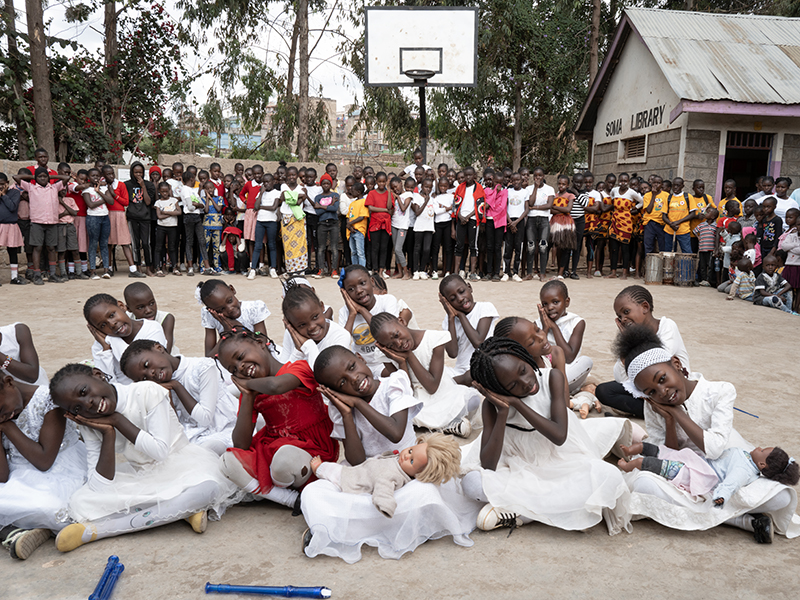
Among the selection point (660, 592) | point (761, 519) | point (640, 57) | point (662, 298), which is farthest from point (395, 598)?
point (640, 57)

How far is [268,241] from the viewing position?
959cm

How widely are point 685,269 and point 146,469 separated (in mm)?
8403

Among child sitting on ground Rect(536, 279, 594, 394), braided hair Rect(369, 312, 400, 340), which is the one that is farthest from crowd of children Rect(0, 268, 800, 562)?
child sitting on ground Rect(536, 279, 594, 394)

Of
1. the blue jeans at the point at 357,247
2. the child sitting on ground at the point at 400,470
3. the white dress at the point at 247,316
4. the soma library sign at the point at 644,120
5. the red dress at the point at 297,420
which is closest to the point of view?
the child sitting on ground at the point at 400,470

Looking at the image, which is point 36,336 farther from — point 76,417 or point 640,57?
point 640,57

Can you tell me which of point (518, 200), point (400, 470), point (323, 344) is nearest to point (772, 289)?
point (518, 200)

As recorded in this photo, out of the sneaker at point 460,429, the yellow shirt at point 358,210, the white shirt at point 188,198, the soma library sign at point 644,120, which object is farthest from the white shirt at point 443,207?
the sneaker at point 460,429

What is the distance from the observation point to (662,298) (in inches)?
313

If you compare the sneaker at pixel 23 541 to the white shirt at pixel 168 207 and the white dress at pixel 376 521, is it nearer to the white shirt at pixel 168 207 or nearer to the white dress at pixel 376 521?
the white dress at pixel 376 521

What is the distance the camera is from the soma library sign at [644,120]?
11.5m

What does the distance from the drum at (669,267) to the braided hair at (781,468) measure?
7298 millimetres

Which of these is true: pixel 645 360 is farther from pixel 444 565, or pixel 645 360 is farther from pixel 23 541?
pixel 23 541

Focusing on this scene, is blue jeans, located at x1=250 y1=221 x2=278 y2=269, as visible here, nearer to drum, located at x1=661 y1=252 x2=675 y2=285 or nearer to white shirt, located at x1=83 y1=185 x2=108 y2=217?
white shirt, located at x1=83 y1=185 x2=108 y2=217

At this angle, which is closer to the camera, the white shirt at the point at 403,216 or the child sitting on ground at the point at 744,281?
the child sitting on ground at the point at 744,281
